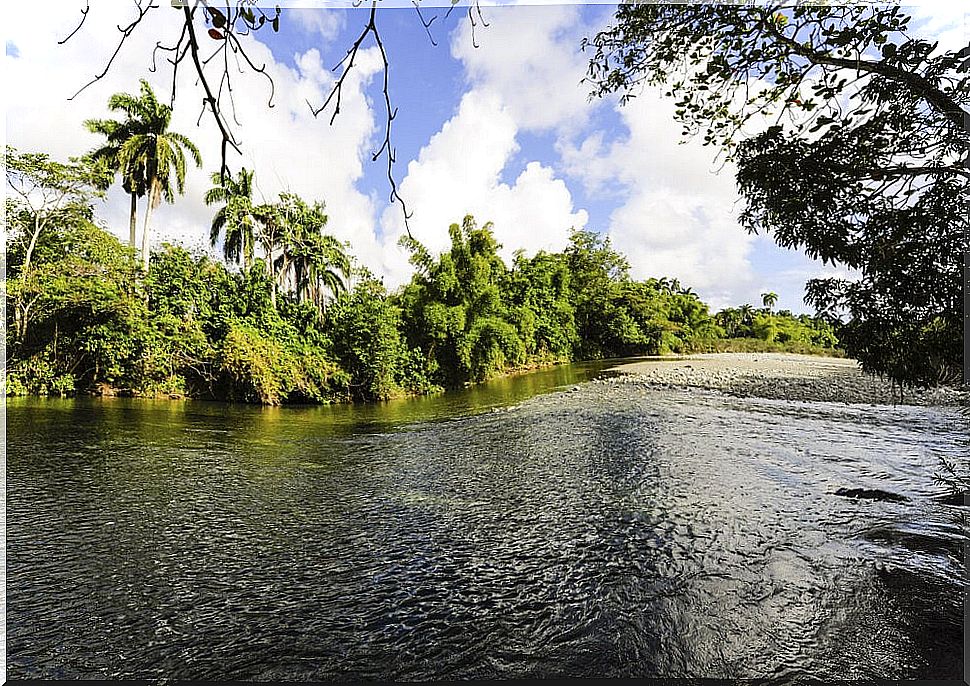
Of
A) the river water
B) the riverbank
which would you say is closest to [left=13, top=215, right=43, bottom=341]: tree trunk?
the river water

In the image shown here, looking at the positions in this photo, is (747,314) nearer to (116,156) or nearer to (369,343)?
(369,343)

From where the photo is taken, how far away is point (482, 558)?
10.6ft

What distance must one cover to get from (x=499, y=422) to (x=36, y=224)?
27.7ft

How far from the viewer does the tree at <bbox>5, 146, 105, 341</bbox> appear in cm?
923

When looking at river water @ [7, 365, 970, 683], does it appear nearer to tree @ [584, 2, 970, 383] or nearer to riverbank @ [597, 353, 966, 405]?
tree @ [584, 2, 970, 383]

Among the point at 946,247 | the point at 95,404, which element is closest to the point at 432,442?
the point at 946,247

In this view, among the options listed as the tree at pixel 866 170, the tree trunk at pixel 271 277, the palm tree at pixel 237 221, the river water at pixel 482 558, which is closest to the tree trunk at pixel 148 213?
the palm tree at pixel 237 221

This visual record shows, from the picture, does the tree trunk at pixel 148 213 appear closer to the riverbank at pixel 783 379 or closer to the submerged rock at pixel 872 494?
the riverbank at pixel 783 379

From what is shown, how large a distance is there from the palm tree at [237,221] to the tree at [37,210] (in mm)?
2065

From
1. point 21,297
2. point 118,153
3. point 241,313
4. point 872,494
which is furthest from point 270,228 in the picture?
point 872,494

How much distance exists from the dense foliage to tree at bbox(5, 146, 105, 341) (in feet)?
0.07

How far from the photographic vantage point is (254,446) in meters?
6.25

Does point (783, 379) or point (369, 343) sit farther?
point (783, 379)

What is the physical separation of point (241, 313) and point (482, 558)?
894 centimetres
